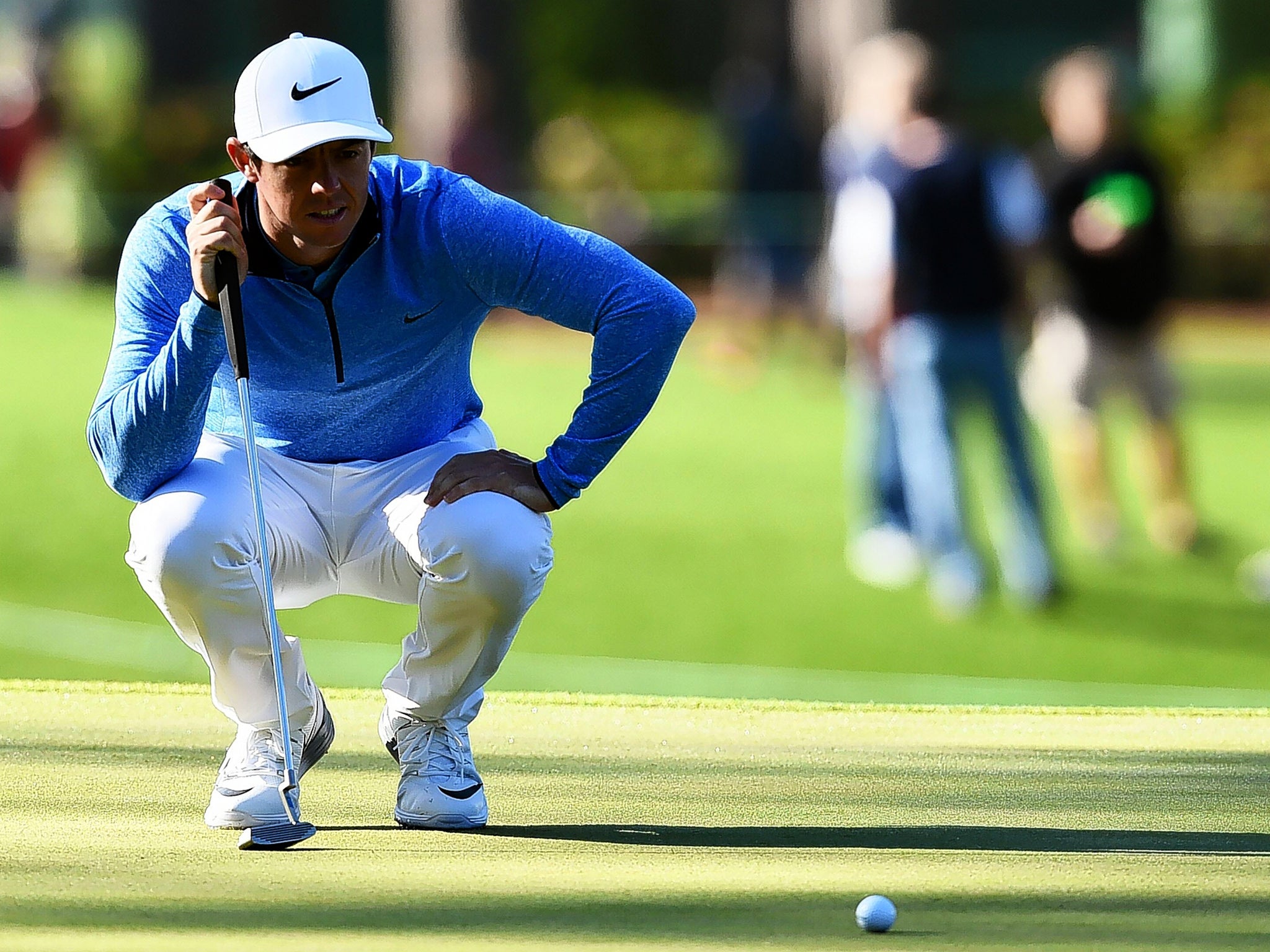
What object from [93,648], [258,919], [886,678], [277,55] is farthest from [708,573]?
[258,919]

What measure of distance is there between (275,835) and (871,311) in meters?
6.66

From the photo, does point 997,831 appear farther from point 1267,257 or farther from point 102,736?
point 1267,257

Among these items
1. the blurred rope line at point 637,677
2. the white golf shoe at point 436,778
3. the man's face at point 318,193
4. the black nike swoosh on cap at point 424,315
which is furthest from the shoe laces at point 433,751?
the blurred rope line at point 637,677

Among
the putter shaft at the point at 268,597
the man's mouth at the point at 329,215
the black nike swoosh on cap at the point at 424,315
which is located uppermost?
the man's mouth at the point at 329,215

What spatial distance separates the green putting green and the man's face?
3.68 ft

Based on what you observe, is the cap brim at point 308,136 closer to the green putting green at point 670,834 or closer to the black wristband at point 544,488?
the black wristband at point 544,488

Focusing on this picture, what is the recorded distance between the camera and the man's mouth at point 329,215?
3.99m

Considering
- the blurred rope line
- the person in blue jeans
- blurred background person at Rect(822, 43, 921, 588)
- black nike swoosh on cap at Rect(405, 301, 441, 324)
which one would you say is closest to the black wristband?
black nike swoosh on cap at Rect(405, 301, 441, 324)

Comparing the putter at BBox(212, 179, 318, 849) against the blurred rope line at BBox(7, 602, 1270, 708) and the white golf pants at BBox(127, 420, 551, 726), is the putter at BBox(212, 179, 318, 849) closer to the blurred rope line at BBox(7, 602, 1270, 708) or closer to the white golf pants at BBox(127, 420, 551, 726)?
the white golf pants at BBox(127, 420, 551, 726)

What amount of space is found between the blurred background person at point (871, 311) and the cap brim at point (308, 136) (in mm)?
6089

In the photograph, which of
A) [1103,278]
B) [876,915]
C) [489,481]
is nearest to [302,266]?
[489,481]

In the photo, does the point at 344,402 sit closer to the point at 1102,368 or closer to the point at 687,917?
the point at 687,917

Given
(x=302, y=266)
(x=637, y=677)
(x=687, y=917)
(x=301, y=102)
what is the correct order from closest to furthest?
1. (x=687, y=917)
2. (x=301, y=102)
3. (x=302, y=266)
4. (x=637, y=677)

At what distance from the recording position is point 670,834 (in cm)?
404
